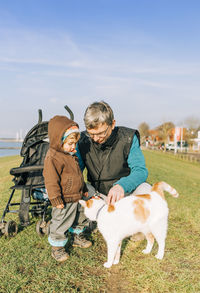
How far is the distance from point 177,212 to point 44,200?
9.34 ft

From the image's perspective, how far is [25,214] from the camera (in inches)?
139

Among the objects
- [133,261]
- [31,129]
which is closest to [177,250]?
[133,261]

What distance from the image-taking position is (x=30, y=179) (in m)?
3.92

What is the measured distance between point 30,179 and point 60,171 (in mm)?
1181

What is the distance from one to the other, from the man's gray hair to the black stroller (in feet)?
3.06

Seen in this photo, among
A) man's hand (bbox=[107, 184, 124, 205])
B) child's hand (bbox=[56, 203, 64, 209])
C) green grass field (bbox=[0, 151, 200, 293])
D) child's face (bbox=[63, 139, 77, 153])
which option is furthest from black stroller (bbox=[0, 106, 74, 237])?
man's hand (bbox=[107, 184, 124, 205])

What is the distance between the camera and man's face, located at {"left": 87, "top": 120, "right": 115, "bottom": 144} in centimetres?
312

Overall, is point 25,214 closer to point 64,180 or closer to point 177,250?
point 64,180

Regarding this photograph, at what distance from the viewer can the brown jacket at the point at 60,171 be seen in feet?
9.31

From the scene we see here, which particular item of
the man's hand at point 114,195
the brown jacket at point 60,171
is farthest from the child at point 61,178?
the man's hand at point 114,195

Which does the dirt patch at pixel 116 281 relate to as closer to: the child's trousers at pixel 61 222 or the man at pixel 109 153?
the child's trousers at pixel 61 222

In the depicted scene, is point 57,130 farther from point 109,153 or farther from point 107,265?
point 107,265

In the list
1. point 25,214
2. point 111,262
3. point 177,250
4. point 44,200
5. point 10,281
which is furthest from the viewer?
point 44,200

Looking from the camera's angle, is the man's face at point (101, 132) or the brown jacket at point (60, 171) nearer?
the brown jacket at point (60, 171)
